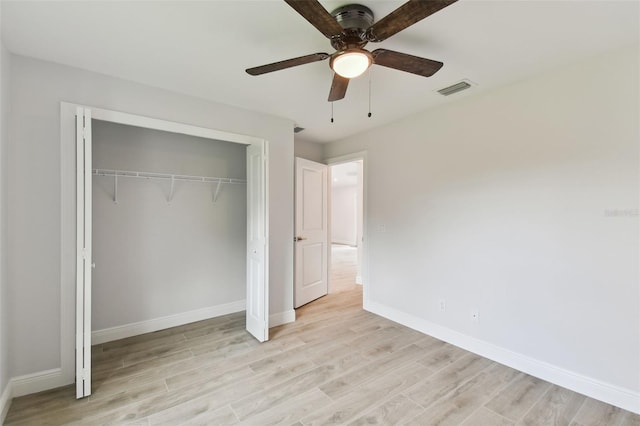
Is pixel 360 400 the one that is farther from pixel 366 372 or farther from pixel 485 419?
pixel 485 419

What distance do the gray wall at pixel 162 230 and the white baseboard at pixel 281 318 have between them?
2.42 ft

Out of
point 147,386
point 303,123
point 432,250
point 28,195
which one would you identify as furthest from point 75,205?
point 432,250

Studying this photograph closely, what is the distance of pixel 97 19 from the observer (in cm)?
175

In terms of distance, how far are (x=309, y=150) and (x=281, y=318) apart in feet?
8.55

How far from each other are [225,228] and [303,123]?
5.74ft

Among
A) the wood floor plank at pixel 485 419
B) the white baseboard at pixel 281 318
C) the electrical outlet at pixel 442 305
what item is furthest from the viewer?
the white baseboard at pixel 281 318

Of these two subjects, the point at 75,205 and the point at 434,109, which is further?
the point at 434,109

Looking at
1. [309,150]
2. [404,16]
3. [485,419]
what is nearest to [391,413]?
[485,419]

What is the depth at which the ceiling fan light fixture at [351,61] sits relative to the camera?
161 cm

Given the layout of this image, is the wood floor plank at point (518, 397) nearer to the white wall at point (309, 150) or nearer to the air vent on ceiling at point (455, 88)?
the air vent on ceiling at point (455, 88)

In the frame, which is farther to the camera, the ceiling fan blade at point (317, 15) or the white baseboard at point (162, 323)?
the white baseboard at point (162, 323)

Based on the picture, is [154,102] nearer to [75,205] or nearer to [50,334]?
[75,205]

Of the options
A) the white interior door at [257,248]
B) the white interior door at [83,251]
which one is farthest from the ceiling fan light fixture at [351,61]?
the white interior door at [83,251]

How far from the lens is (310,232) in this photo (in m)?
4.27
